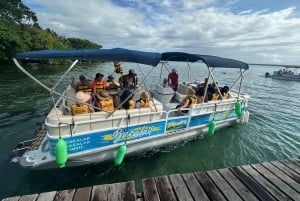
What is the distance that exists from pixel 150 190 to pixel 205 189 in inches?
40.2

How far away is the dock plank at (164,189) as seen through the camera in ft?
10.2

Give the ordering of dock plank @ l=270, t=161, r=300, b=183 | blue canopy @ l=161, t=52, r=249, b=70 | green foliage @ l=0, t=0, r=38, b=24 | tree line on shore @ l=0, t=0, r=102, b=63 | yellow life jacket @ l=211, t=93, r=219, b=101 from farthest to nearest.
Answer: green foliage @ l=0, t=0, r=38, b=24
tree line on shore @ l=0, t=0, r=102, b=63
yellow life jacket @ l=211, t=93, r=219, b=101
blue canopy @ l=161, t=52, r=249, b=70
dock plank @ l=270, t=161, r=300, b=183

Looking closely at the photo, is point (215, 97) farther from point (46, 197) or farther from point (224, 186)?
point (46, 197)

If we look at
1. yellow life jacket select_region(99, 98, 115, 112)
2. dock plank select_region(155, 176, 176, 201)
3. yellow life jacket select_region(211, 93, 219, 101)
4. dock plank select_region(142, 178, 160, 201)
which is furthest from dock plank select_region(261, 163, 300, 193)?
yellow life jacket select_region(99, 98, 115, 112)

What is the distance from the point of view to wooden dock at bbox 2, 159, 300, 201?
3078mm

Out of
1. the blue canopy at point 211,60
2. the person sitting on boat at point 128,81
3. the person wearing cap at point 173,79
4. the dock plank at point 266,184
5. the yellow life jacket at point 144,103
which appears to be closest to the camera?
the dock plank at point 266,184

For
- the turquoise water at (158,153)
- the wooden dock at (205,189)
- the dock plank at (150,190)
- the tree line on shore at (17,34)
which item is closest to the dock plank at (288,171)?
the wooden dock at (205,189)

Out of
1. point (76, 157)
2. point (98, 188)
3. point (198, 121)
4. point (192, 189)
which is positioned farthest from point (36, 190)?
point (198, 121)

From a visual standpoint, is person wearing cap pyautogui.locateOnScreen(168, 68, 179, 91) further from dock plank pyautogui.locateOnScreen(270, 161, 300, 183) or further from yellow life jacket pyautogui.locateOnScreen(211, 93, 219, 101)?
dock plank pyautogui.locateOnScreen(270, 161, 300, 183)

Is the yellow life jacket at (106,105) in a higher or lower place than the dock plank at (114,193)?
higher

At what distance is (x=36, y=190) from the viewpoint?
4.36 meters

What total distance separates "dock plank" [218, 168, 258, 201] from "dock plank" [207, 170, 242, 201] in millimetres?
85

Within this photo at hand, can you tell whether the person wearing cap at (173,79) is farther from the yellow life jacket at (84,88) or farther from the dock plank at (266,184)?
the dock plank at (266,184)

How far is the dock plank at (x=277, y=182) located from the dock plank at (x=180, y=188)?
179 centimetres
